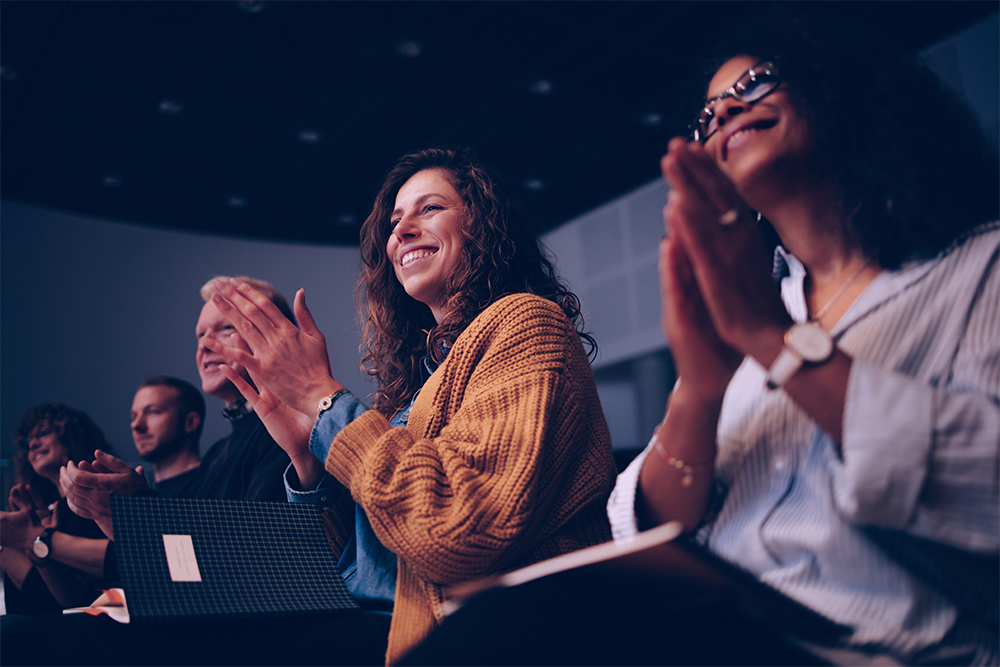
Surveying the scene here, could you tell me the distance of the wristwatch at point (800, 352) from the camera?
616mm

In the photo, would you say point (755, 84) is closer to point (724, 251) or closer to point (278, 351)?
point (724, 251)

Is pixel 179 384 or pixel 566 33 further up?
pixel 566 33

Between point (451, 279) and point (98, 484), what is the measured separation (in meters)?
0.85

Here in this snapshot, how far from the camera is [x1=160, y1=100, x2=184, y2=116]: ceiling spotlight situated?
13.5 feet

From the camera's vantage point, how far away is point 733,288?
0.64 meters

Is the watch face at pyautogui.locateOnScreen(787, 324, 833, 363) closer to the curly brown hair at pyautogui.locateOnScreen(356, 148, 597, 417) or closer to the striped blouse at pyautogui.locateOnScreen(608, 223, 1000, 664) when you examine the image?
the striped blouse at pyautogui.locateOnScreen(608, 223, 1000, 664)

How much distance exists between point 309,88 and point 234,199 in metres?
1.48

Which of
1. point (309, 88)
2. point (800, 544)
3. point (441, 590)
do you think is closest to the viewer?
point (800, 544)

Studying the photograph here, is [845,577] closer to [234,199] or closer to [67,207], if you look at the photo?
[234,199]

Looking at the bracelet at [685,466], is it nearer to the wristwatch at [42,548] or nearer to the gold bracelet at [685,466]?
the gold bracelet at [685,466]

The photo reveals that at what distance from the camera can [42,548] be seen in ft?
6.06

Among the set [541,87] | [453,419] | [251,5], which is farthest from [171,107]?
[453,419]

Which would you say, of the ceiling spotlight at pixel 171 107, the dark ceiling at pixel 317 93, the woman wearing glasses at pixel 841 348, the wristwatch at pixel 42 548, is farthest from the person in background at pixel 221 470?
the ceiling spotlight at pixel 171 107

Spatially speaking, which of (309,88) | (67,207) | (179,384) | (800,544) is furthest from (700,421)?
(67,207)
